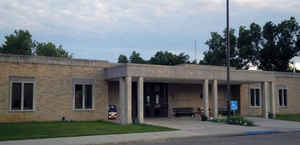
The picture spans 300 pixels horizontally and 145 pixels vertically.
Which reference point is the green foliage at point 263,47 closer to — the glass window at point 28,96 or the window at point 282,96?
the window at point 282,96

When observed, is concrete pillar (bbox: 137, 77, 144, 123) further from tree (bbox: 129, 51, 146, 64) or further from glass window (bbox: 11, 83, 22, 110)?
tree (bbox: 129, 51, 146, 64)

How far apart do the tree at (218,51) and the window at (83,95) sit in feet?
114

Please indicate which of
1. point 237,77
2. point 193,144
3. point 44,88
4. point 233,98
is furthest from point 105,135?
point 233,98

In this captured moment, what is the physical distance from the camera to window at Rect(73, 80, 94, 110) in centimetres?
2612

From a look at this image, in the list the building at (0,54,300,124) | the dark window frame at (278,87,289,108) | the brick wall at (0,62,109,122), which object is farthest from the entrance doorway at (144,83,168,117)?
the dark window frame at (278,87,289,108)

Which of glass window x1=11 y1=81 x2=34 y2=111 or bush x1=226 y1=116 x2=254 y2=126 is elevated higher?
glass window x1=11 y1=81 x2=34 y2=111

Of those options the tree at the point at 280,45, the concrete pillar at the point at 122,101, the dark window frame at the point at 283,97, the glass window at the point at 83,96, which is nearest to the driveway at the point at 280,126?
the concrete pillar at the point at 122,101

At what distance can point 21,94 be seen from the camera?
23953mm

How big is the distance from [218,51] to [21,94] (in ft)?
134

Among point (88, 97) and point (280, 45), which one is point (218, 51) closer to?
point (280, 45)

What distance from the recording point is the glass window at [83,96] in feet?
85.9

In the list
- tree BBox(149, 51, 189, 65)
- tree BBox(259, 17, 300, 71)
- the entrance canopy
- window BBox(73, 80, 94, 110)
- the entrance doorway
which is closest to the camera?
the entrance canopy

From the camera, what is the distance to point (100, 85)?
27.0 metres

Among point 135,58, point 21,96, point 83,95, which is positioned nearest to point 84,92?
point 83,95
